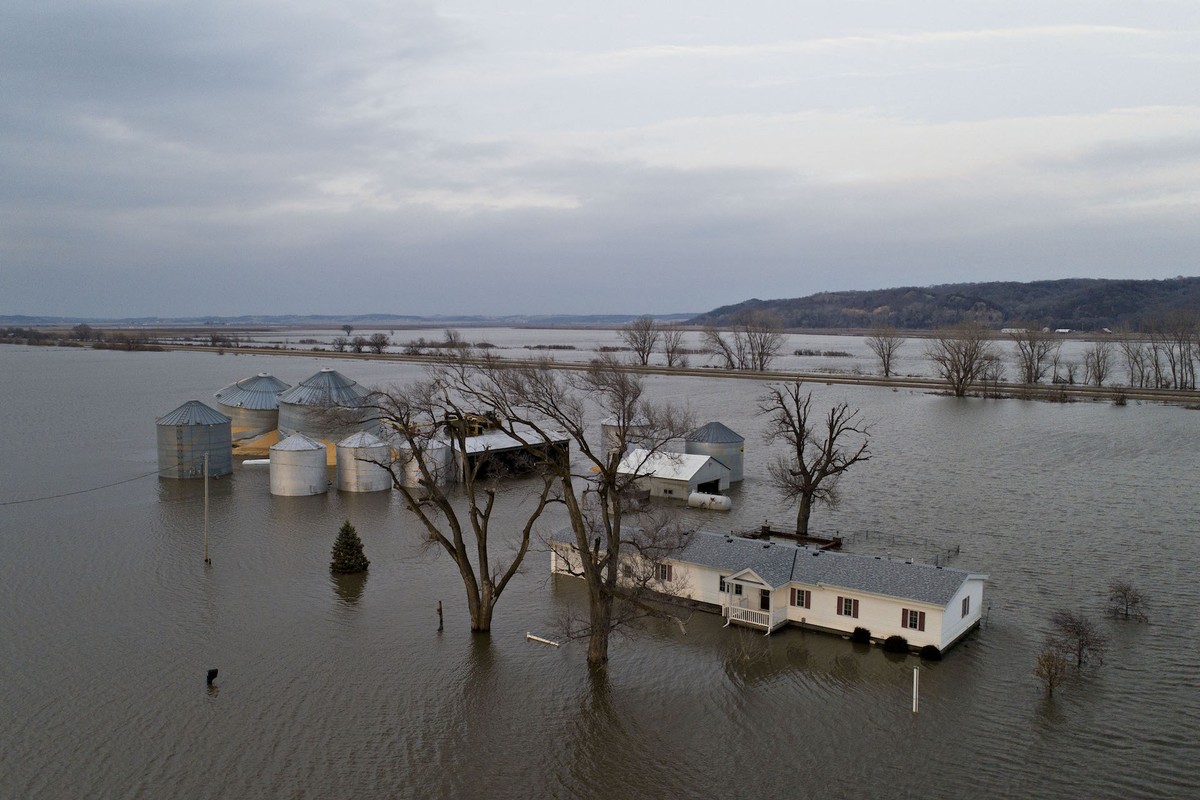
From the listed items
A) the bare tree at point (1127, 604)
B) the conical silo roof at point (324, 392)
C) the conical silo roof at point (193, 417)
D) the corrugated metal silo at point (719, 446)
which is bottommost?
the bare tree at point (1127, 604)

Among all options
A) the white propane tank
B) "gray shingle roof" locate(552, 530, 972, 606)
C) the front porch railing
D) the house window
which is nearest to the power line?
the white propane tank

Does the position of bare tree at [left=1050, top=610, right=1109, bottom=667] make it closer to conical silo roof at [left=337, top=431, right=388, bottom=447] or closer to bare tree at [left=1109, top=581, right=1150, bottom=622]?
bare tree at [left=1109, top=581, right=1150, bottom=622]

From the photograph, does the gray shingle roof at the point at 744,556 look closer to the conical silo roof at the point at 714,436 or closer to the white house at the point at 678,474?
the white house at the point at 678,474

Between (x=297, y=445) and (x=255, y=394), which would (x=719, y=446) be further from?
(x=255, y=394)

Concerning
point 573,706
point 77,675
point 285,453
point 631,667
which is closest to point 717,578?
point 631,667

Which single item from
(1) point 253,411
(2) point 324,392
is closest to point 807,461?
(2) point 324,392

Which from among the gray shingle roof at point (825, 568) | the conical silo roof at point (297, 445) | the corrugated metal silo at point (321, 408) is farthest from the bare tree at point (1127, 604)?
the corrugated metal silo at point (321, 408)

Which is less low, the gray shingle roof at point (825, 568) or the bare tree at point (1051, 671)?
the gray shingle roof at point (825, 568)

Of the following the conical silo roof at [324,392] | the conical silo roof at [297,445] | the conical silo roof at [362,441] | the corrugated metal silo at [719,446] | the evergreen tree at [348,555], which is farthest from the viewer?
the conical silo roof at [324,392]
